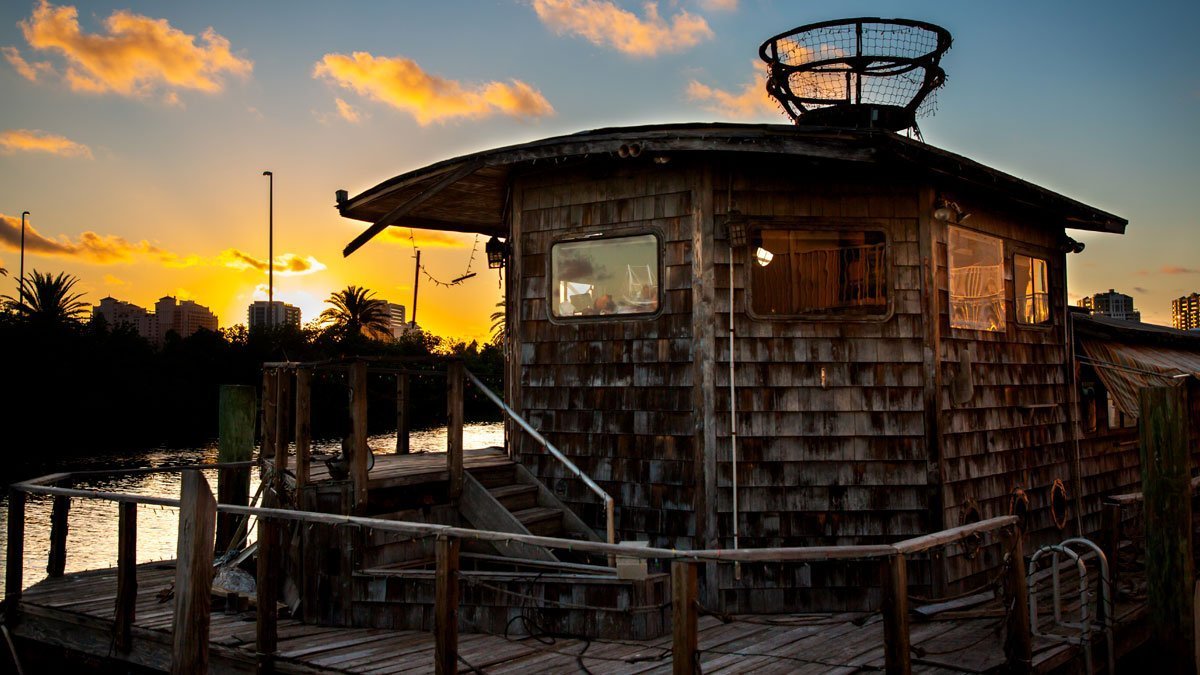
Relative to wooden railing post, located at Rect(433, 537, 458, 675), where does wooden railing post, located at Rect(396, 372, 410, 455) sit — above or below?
above

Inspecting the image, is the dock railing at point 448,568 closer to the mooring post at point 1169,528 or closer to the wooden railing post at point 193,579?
the wooden railing post at point 193,579

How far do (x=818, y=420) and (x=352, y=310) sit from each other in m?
59.1

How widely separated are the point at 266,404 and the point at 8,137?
53.1 ft

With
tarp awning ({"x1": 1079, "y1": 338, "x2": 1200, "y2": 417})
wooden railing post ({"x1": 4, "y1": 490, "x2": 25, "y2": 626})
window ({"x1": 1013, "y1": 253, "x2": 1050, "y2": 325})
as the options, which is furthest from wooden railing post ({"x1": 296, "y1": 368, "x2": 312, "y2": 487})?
tarp awning ({"x1": 1079, "y1": 338, "x2": 1200, "y2": 417})

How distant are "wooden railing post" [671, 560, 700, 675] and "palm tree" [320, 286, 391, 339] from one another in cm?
6006

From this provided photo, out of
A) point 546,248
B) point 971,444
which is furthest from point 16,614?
point 971,444

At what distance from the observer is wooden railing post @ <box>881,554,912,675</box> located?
447 cm

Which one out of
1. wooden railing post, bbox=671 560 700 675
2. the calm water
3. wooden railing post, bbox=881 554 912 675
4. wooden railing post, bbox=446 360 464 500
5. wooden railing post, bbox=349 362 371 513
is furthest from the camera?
the calm water

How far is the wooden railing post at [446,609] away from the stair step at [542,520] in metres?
2.64

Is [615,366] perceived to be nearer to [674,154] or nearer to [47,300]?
[674,154]

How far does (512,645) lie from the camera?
20.3ft

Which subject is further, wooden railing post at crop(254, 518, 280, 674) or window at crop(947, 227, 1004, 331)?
window at crop(947, 227, 1004, 331)

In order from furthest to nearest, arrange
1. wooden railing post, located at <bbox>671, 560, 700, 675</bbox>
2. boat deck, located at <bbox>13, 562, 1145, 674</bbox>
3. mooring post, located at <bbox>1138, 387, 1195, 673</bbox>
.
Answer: mooring post, located at <bbox>1138, 387, 1195, 673</bbox>
boat deck, located at <bbox>13, 562, 1145, 674</bbox>
wooden railing post, located at <bbox>671, 560, 700, 675</bbox>

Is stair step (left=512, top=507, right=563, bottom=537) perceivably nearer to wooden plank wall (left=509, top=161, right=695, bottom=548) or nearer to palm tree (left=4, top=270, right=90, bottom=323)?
wooden plank wall (left=509, top=161, right=695, bottom=548)
